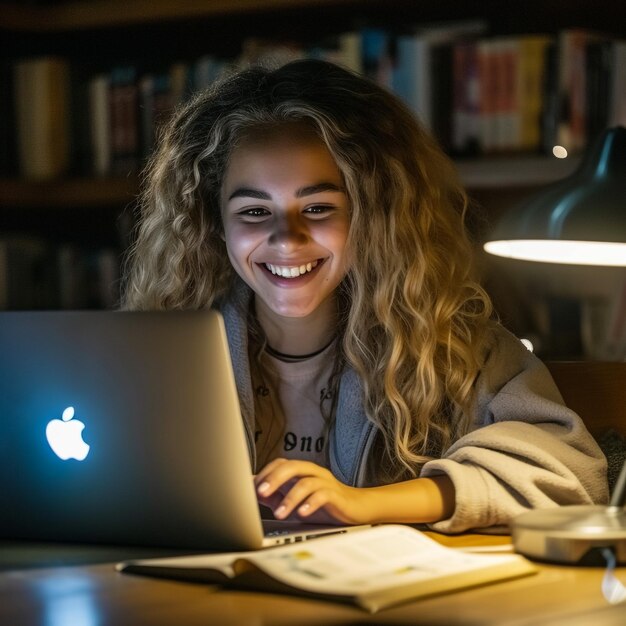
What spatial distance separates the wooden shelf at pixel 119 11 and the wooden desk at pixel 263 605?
5.37 ft

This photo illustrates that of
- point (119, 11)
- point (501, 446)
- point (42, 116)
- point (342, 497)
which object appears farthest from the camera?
point (42, 116)

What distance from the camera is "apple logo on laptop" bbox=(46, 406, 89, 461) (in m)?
1.25

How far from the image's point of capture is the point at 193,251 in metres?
1.92

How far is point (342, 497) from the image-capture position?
1358 mm

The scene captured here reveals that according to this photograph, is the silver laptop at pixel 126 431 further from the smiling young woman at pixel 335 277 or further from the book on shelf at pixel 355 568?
the smiling young woman at pixel 335 277

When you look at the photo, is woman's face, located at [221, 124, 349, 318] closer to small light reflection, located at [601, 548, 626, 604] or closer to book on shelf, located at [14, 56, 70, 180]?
small light reflection, located at [601, 548, 626, 604]

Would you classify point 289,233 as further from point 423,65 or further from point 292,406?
point 423,65

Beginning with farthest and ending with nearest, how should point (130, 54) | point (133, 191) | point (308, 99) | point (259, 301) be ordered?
1. point (130, 54)
2. point (133, 191)
3. point (259, 301)
4. point (308, 99)

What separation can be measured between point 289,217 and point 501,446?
1.59 ft

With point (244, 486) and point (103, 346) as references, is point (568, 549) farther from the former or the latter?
point (103, 346)

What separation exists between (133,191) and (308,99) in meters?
1.03

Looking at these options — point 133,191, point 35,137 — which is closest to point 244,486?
point 133,191

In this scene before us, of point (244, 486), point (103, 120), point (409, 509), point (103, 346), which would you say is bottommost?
point (409, 509)

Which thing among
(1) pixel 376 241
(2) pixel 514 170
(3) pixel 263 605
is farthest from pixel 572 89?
(3) pixel 263 605
